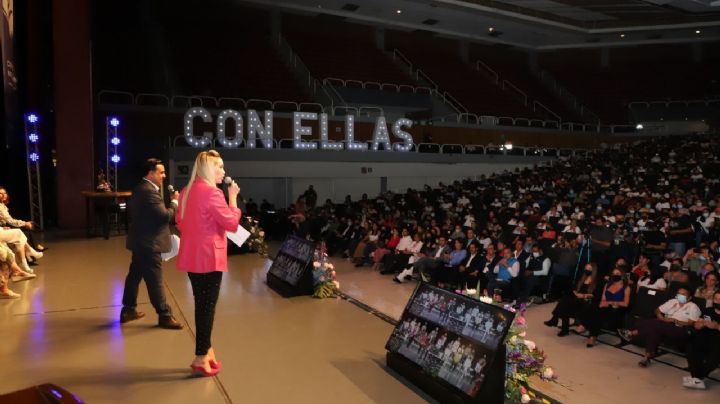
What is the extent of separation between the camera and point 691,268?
7.76 meters

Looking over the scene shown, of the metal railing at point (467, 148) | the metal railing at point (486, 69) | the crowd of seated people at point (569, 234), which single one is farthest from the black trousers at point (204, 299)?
the metal railing at point (486, 69)

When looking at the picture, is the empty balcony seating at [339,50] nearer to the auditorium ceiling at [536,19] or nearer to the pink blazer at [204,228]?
the auditorium ceiling at [536,19]

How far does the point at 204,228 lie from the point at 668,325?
Result: 4.78 meters

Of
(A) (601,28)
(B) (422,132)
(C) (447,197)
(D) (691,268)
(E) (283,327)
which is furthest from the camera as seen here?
(A) (601,28)

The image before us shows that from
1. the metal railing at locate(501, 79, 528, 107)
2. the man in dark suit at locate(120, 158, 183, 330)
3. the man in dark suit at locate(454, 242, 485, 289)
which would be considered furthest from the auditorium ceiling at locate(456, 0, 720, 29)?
the man in dark suit at locate(120, 158, 183, 330)

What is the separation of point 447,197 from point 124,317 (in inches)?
508

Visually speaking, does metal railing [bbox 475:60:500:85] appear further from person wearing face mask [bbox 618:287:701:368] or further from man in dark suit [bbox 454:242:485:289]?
person wearing face mask [bbox 618:287:701:368]

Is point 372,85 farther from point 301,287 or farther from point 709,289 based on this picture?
point 709,289

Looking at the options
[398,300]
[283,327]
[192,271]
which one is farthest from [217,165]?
[398,300]

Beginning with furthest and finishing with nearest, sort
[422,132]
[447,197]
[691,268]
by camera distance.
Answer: [422,132] < [447,197] < [691,268]

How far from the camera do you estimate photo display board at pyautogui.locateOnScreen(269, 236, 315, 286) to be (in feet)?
21.0

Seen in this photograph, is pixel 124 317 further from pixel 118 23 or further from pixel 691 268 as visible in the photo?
pixel 118 23

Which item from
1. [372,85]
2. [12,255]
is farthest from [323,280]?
[372,85]

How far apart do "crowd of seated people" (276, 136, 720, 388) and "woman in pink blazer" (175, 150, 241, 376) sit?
3.17m
